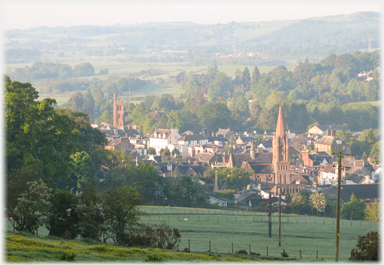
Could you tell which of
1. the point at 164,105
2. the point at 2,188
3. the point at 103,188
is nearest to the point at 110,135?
the point at 164,105

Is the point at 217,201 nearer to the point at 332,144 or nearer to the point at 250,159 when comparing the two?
the point at 250,159

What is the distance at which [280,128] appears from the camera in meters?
82.3

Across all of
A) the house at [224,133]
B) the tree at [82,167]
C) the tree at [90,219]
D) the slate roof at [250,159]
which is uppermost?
the tree at [90,219]

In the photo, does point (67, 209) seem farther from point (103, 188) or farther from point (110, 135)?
point (110, 135)

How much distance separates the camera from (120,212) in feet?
86.9

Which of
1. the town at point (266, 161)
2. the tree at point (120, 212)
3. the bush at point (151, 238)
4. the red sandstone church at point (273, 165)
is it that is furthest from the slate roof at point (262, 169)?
the bush at point (151, 238)

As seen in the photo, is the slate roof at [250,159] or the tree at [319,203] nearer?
the tree at [319,203]

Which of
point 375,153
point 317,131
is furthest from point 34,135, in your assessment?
point 317,131

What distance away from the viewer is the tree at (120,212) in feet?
86.2

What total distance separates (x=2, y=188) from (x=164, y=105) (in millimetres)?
128028

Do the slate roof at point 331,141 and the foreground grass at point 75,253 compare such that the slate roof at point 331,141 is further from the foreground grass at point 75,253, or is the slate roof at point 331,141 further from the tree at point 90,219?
the foreground grass at point 75,253

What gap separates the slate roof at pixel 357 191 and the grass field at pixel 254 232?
1442 centimetres

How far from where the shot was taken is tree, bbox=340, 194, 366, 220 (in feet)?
163

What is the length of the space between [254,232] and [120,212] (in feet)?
41.7
